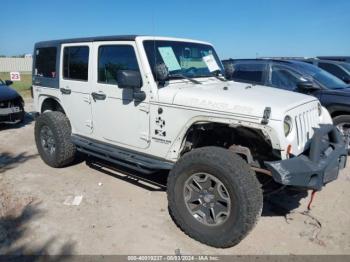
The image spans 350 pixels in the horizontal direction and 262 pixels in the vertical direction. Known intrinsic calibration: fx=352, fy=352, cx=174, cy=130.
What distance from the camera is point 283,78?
6887 millimetres

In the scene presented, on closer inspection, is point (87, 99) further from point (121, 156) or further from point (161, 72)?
point (161, 72)

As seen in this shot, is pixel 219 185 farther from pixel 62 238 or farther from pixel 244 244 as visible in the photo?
pixel 62 238

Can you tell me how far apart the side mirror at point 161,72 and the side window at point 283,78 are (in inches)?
137

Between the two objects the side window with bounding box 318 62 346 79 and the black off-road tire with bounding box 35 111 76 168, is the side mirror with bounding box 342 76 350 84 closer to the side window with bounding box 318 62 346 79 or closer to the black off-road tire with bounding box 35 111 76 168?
the side window with bounding box 318 62 346 79

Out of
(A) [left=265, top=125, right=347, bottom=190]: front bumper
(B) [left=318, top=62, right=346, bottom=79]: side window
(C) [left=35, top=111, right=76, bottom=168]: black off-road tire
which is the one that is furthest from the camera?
(B) [left=318, top=62, right=346, bottom=79]: side window

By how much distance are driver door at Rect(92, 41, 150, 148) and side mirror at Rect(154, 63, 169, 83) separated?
0.57 ft

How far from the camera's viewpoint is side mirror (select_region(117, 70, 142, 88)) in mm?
3908

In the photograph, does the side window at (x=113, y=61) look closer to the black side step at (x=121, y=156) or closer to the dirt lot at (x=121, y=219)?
the black side step at (x=121, y=156)

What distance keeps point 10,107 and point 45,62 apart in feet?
12.0

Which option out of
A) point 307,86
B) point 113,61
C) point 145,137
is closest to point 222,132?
point 145,137

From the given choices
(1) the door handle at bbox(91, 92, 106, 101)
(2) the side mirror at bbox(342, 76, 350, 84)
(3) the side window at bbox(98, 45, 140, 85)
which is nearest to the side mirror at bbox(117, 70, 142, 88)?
(3) the side window at bbox(98, 45, 140, 85)

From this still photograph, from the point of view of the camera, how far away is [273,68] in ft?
23.1

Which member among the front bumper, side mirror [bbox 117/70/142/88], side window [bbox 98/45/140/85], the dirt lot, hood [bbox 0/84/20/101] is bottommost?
the dirt lot

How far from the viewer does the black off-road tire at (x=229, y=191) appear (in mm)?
3248
